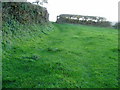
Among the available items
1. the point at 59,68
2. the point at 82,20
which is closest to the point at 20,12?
the point at 59,68

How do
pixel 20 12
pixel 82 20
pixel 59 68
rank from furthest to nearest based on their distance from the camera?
1. pixel 82 20
2. pixel 20 12
3. pixel 59 68

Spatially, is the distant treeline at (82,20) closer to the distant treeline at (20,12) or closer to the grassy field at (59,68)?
the distant treeline at (20,12)

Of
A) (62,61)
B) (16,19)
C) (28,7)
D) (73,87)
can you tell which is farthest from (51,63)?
(28,7)

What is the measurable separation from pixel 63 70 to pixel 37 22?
17.1 m

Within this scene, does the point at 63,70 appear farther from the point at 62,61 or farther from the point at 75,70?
the point at 62,61

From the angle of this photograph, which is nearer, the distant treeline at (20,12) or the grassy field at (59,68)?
the grassy field at (59,68)

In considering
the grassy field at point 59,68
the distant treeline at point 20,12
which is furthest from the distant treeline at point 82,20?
the grassy field at point 59,68

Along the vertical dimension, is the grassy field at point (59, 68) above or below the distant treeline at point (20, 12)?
below

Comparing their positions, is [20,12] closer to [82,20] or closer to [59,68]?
[59,68]

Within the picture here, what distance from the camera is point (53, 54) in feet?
52.8

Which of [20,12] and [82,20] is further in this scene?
[82,20]

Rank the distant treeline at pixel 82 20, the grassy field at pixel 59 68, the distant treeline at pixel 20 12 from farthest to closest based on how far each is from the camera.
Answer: the distant treeline at pixel 82 20 < the distant treeline at pixel 20 12 < the grassy field at pixel 59 68

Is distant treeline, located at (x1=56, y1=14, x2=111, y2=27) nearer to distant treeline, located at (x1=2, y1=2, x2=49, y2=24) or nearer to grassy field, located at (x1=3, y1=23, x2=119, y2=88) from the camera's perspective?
distant treeline, located at (x1=2, y1=2, x2=49, y2=24)

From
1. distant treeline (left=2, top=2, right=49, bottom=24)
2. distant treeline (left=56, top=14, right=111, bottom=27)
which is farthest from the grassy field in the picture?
distant treeline (left=56, top=14, right=111, bottom=27)
